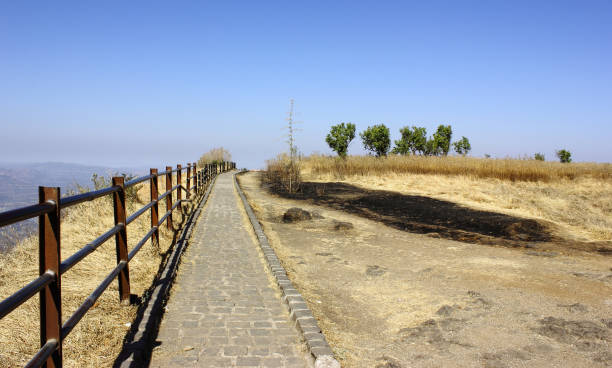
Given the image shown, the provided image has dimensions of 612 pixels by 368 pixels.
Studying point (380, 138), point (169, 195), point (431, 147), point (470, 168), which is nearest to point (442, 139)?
point (431, 147)

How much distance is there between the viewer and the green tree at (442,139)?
53.0 metres

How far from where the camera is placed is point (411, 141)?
52.5 meters

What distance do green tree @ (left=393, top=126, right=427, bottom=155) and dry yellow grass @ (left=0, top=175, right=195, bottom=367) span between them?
47.4 m

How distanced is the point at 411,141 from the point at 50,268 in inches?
2077

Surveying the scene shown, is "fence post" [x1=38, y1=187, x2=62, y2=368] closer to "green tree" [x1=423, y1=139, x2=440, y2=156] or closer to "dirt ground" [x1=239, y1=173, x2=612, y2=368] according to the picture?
"dirt ground" [x1=239, y1=173, x2=612, y2=368]

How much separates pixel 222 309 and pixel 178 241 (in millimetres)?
2891

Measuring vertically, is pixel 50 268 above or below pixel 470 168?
below

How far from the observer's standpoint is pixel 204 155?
40219 millimetres

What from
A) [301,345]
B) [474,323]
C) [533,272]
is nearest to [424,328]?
[474,323]

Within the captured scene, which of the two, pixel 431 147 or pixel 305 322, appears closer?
pixel 305 322

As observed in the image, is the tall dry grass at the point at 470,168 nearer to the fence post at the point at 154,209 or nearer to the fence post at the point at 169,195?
the fence post at the point at 169,195

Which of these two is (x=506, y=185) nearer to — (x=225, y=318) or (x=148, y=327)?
(x=225, y=318)

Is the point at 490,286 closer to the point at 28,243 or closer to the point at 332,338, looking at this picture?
the point at 332,338

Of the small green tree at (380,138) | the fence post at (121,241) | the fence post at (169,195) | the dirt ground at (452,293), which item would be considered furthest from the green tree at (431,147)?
the fence post at (121,241)
